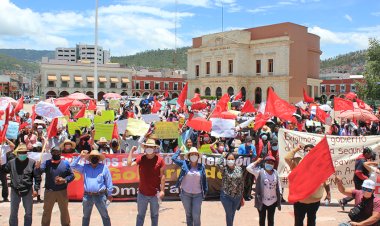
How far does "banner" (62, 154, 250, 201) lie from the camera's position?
9.30 meters

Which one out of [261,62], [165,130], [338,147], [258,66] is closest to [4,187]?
[165,130]

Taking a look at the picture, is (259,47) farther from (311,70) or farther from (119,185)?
(119,185)

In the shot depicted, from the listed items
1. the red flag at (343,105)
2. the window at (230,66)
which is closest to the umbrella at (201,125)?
the red flag at (343,105)

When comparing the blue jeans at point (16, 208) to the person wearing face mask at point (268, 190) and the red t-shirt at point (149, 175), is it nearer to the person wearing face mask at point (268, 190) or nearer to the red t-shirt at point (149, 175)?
the red t-shirt at point (149, 175)

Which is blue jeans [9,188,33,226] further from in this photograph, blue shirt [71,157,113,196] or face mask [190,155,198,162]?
face mask [190,155,198,162]

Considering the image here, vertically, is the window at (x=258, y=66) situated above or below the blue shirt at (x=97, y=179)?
above

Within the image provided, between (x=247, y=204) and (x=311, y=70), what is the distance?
57.8 metres

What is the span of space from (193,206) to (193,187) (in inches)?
12.0

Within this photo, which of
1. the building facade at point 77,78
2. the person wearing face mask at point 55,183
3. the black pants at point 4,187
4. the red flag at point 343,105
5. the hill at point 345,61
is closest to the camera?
the person wearing face mask at point 55,183

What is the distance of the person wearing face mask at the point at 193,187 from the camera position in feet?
22.0

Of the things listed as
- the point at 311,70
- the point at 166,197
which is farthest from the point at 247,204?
the point at 311,70

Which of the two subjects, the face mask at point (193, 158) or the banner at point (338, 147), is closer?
the face mask at point (193, 158)

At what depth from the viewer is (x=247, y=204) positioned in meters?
9.34

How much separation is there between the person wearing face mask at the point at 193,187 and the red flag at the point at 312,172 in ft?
4.59
